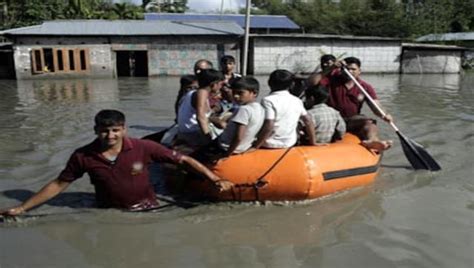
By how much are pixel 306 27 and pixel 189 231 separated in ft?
128

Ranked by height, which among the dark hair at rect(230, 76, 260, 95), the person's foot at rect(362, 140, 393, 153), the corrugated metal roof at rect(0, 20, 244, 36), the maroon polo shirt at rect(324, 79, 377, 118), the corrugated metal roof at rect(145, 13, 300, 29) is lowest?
the person's foot at rect(362, 140, 393, 153)

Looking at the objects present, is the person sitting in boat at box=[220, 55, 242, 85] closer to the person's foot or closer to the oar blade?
the person's foot

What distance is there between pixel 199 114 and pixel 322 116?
1.32 metres

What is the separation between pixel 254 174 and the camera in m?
4.79

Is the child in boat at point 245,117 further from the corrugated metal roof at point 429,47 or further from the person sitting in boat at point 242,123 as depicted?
the corrugated metal roof at point 429,47

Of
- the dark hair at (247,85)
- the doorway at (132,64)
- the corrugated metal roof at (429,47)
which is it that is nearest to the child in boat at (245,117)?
the dark hair at (247,85)

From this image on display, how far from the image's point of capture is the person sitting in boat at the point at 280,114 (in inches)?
188

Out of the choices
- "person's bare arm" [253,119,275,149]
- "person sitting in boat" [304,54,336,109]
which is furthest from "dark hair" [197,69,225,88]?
"person sitting in boat" [304,54,336,109]

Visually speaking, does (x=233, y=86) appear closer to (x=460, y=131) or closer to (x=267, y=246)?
(x=267, y=246)

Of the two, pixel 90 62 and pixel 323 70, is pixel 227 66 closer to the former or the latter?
pixel 323 70

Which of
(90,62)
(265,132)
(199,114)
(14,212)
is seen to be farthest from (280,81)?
(90,62)

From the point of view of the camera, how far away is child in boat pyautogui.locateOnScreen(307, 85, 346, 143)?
5.39 meters

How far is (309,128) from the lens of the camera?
5.16m

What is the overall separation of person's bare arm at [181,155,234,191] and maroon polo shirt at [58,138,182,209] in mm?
79
